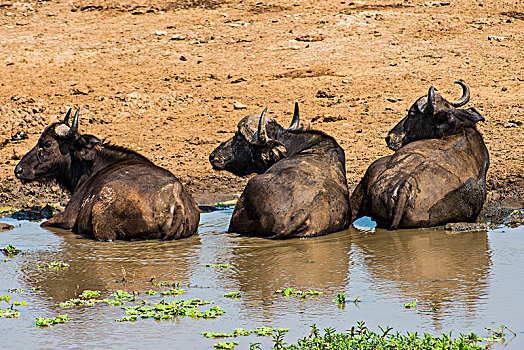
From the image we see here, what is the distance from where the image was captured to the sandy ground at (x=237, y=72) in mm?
14320

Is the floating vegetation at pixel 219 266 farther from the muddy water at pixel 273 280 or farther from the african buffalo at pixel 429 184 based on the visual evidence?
the african buffalo at pixel 429 184

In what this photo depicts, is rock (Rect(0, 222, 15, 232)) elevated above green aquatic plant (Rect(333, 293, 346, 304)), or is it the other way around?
green aquatic plant (Rect(333, 293, 346, 304))

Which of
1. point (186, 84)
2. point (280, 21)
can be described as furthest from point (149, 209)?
point (280, 21)

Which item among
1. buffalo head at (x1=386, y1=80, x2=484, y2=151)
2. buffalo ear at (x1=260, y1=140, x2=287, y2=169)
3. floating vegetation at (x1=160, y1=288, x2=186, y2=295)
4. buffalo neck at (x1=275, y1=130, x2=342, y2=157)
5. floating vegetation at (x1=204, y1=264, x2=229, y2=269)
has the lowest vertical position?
floating vegetation at (x1=204, y1=264, x2=229, y2=269)

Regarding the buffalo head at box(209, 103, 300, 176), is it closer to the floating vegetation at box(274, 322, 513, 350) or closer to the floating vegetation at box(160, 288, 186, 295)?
the floating vegetation at box(160, 288, 186, 295)

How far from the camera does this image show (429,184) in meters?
8.96

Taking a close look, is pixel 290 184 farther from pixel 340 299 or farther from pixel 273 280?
pixel 340 299

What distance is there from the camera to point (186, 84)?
17.9 meters

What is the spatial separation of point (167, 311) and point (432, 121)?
638 cm

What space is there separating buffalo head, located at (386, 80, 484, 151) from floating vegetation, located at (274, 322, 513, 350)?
19.4 feet

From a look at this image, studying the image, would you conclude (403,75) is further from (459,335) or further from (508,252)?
(459,335)

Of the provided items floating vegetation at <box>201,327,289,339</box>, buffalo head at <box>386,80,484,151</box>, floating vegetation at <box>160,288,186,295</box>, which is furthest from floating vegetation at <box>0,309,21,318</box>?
buffalo head at <box>386,80,484,151</box>

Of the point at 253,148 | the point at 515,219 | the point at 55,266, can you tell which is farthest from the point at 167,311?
the point at 515,219

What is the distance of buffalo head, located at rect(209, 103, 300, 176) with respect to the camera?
10.5 meters
